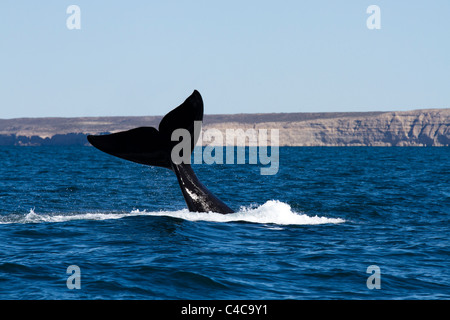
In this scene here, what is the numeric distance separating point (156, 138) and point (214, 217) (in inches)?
112

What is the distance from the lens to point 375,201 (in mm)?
23656

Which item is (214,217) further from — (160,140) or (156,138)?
(156,138)

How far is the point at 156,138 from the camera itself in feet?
49.6

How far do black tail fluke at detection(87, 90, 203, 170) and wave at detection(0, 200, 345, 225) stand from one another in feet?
6.98

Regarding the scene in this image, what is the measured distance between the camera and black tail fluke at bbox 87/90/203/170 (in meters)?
14.2

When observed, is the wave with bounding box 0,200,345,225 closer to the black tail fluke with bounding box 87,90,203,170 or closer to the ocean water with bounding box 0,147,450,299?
the ocean water with bounding box 0,147,450,299

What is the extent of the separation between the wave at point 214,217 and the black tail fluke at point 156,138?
213 cm

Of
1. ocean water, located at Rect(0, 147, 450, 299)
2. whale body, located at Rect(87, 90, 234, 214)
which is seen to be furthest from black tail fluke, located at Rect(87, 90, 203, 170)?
ocean water, located at Rect(0, 147, 450, 299)

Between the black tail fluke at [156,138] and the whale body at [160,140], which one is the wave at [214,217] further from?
the black tail fluke at [156,138]

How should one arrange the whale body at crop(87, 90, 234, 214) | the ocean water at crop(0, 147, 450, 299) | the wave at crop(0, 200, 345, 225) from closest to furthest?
the ocean water at crop(0, 147, 450, 299) < the whale body at crop(87, 90, 234, 214) < the wave at crop(0, 200, 345, 225)
